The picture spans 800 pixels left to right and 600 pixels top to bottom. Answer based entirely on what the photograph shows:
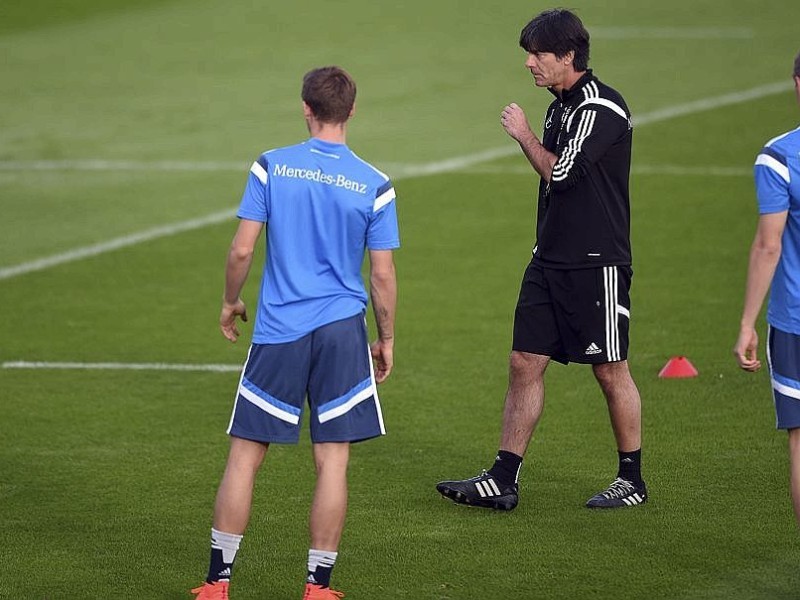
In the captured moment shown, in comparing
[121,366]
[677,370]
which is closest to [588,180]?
[677,370]

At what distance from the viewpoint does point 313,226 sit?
6676 millimetres

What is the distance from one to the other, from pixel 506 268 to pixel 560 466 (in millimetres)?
5614

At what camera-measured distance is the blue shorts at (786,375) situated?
22.3 feet

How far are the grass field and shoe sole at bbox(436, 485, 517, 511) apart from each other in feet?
0.24

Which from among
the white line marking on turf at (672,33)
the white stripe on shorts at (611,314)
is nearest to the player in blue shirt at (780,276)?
the white stripe on shorts at (611,314)

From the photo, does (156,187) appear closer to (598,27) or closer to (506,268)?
(506,268)

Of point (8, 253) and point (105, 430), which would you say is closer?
point (105, 430)

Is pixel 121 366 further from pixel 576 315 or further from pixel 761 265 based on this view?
pixel 761 265

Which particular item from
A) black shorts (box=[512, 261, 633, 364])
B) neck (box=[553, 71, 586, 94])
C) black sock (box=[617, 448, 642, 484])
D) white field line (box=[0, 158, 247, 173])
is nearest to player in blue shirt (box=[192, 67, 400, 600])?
black shorts (box=[512, 261, 633, 364])

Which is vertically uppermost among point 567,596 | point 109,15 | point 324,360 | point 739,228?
point 109,15

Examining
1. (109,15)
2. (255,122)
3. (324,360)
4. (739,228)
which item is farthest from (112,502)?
(109,15)

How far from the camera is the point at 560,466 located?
9164 mm

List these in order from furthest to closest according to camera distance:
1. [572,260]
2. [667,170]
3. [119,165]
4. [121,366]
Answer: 1. [119,165]
2. [667,170]
3. [121,366]
4. [572,260]

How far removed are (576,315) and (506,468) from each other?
0.84m
